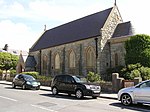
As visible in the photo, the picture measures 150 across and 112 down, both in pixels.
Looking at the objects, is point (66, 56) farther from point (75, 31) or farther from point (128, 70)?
point (128, 70)

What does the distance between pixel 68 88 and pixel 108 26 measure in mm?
16215

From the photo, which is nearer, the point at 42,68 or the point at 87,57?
the point at 87,57

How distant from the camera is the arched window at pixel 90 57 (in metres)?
31.7

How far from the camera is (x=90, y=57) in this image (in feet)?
106

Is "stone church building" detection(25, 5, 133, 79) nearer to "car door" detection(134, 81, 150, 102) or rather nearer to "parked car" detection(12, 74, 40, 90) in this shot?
"parked car" detection(12, 74, 40, 90)

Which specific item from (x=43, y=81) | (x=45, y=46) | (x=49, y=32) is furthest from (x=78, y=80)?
(x=49, y=32)

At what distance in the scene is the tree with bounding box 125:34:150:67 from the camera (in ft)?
86.6

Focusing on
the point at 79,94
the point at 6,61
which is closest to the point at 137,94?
the point at 79,94

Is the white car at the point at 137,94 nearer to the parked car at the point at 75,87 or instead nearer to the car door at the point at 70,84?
the parked car at the point at 75,87

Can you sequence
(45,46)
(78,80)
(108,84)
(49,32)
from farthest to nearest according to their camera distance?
1. (49,32)
2. (45,46)
3. (108,84)
4. (78,80)

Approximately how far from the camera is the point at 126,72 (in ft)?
82.8

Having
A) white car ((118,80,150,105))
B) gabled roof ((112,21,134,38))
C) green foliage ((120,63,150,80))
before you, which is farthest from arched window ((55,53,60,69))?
white car ((118,80,150,105))

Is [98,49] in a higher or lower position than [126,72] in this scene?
higher

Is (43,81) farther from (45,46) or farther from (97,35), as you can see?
(45,46)
